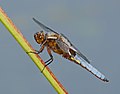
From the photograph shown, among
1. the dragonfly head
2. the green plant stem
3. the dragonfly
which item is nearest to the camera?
the green plant stem

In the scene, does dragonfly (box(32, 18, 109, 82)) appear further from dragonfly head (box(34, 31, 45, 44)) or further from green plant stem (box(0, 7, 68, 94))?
green plant stem (box(0, 7, 68, 94))

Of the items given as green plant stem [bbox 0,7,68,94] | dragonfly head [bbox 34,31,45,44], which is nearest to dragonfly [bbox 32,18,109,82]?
dragonfly head [bbox 34,31,45,44]

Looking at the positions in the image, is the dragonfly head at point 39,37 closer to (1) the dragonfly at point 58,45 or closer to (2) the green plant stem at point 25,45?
(1) the dragonfly at point 58,45

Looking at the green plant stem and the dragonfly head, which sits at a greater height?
the dragonfly head

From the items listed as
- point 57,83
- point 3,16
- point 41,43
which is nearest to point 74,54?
point 41,43

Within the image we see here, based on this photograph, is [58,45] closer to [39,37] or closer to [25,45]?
[39,37]

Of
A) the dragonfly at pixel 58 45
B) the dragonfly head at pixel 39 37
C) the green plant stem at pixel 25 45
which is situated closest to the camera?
the green plant stem at pixel 25 45

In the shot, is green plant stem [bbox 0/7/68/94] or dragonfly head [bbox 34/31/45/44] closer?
green plant stem [bbox 0/7/68/94]

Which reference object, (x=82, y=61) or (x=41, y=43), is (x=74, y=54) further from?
(x=41, y=43)

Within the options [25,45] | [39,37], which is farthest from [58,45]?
[25,45]

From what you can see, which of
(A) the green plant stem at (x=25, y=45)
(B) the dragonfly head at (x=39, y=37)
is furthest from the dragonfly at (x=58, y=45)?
(A) the green plant stem at (x=25, y=45)

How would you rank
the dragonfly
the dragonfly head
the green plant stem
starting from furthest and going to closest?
the dragonfly head, the dragonfly, the green plant stem
